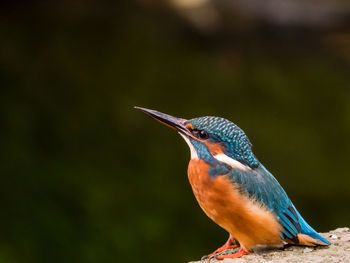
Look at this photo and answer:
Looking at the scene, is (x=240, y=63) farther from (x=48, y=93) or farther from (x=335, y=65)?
(x=48, y=93)

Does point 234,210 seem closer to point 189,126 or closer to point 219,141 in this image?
point 219,141

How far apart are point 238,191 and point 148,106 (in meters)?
5.77

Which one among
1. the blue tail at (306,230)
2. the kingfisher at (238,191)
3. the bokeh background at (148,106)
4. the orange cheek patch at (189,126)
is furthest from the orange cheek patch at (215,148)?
the bokeh background at (148,106)

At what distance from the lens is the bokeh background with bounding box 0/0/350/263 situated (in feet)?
22.6

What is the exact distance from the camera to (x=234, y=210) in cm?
322

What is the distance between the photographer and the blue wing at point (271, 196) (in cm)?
325

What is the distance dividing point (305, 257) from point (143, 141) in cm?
526

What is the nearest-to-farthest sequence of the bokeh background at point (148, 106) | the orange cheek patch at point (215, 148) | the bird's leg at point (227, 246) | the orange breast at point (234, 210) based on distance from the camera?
the orange breast at point (234, 210) < the orange cheek patch at point (215, 148) < the bird's leg at point (227, 246) < the bokeh background at point (148, 106)

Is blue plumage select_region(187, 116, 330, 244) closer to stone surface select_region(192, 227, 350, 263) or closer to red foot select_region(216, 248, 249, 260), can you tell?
stone surface select_region(192, 227, 350, 263)

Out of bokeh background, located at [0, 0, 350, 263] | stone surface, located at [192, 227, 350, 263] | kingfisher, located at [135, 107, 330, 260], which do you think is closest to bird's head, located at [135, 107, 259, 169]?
kingfisher, located at [135, 107, 330, 260]

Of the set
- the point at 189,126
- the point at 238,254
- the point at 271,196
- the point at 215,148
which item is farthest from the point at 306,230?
the point at 189,126

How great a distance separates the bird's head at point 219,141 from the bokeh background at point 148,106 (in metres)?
3.39

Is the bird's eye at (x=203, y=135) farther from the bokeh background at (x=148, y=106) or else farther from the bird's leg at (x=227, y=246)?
the bokeh background at (x=148, y=106)

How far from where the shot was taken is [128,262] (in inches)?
256
